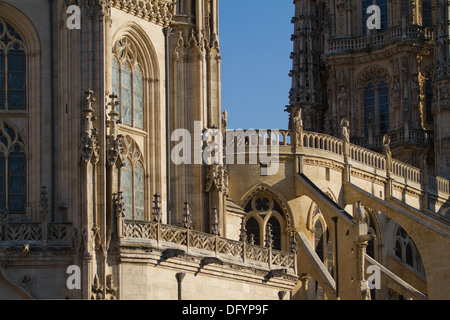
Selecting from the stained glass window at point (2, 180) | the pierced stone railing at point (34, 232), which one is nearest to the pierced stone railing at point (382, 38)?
the stained glass window at point (2, 180)

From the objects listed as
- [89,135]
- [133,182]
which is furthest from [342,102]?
[89,135]

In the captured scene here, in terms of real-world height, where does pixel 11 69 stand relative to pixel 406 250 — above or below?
above

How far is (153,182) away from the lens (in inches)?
1951

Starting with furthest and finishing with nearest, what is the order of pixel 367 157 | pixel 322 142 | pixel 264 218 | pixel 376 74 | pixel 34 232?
pixel 376 74, pixel 367 157, pixel 322 142, pixel 264 218, pixel 34 232

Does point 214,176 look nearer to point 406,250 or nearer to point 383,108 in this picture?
point 406,250

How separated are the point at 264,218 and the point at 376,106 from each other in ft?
71.5

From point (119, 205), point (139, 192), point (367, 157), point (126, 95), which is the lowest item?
point (119, 205)

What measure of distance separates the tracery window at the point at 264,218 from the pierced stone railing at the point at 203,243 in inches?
423

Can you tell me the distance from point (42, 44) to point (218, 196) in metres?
8.14

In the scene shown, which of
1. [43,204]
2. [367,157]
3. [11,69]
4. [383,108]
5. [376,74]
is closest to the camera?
[43,204]

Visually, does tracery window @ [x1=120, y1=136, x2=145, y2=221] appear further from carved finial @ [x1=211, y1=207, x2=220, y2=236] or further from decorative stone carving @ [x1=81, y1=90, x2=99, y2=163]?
decorative stone carving @ [x1=81, y1=90, x2=99, y2=163]

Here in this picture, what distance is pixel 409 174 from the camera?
7419cm
